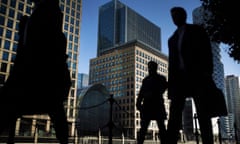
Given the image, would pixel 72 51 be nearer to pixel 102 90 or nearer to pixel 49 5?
pixel 102 90

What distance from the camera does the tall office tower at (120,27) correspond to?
126 meters

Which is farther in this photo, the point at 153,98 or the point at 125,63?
the point at 125,63

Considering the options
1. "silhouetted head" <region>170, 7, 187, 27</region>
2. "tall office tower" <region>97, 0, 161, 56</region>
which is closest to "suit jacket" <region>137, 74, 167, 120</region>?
"silhouetted head" <region>170, 7, 187, 27</region>

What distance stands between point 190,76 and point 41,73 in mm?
2054

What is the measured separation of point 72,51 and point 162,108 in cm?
5571

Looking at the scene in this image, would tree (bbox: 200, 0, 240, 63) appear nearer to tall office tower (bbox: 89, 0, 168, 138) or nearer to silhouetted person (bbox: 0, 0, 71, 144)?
silhouetted person (bbox: 0, 0, 71, 144)

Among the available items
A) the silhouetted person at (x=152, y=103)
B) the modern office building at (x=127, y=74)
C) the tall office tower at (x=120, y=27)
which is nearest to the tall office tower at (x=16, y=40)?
the modern office building at (x=127, y=74)

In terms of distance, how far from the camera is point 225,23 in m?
8.84

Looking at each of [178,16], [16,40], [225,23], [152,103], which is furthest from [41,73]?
[16,40]

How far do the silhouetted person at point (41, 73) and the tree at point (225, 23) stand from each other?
708cm

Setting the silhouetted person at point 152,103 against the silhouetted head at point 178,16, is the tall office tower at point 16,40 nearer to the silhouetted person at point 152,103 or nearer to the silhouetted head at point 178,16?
the silhouetted person at point 152,103

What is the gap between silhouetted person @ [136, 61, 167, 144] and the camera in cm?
476

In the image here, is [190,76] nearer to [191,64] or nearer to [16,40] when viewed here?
[191,64]

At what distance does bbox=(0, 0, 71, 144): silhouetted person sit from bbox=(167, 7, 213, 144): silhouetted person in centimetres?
159
